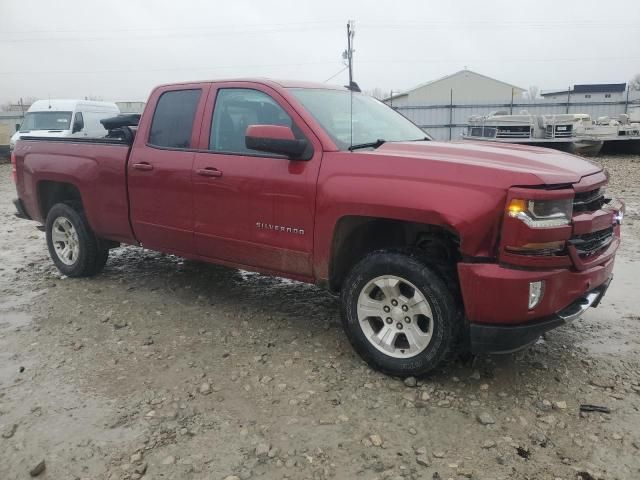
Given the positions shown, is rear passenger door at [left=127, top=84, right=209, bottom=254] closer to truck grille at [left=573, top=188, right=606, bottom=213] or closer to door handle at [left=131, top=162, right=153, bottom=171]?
door handle at [left=131, top=162, right=153, bottom=171]

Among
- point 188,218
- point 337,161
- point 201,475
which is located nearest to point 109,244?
point 188,218

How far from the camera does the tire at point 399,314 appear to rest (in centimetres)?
316

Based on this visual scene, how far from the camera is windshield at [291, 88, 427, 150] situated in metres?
3.83

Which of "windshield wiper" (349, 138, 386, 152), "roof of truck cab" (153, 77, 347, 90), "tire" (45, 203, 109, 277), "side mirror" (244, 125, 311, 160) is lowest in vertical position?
"tire" (45, 203, 109, 277)

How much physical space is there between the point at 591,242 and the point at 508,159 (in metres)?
0.69

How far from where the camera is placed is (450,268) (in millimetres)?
Answer: 3271

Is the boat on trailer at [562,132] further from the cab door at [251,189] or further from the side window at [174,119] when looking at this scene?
the cab door at [251,189]

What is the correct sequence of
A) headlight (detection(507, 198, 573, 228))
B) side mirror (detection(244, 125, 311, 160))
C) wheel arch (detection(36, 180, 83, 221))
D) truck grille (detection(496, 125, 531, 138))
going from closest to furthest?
headlight (detection(507, 198, 573, 228)), side mirror (detection(244, 125, 311, 160)), wheel arch (detection(36, 180, 83, 221)), truck grille (detection(496, 125, 531, 138))

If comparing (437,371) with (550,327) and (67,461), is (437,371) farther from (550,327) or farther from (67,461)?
(67,461)

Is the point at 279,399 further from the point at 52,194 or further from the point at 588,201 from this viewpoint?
the point at 52,194

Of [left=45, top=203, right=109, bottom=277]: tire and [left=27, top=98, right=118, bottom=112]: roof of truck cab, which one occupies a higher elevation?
[left=27, top=98, right=118, bottom=112]: roof of truck cab

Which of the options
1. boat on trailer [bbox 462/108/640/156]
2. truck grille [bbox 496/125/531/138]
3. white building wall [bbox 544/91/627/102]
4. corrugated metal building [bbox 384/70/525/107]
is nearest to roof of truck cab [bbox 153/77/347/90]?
boat on trailer [bbox 462/108/640/156]

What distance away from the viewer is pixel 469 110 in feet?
86.0

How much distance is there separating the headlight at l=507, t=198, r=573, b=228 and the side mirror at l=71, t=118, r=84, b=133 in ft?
48.9
